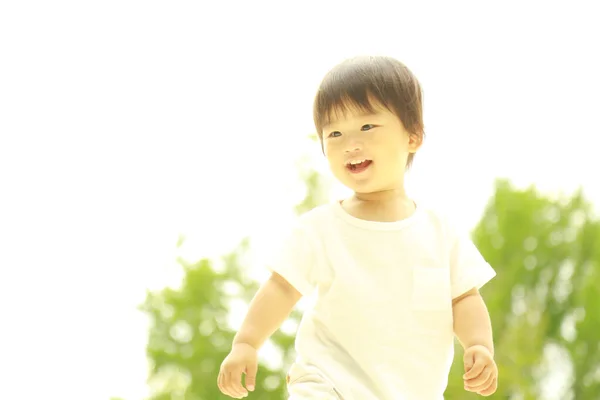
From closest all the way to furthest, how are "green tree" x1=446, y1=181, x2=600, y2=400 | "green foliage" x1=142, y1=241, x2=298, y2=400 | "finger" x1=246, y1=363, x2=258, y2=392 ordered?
"finger" x1=246, y1=363, x2=258, y2=392, "green tree" x1=446, y1=181, x2=600, y2=400, "green foliage" x1=142, y1=241, x2=298, y2=400

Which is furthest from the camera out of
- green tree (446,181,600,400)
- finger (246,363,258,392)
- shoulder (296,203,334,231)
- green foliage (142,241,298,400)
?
green foliage (142,241,298,400)

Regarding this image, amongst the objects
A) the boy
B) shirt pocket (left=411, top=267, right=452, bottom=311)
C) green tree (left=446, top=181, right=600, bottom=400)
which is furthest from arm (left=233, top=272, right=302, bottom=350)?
green tree (left=446, top=181, right=600, bottom=400)

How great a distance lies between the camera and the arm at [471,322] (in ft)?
4.10

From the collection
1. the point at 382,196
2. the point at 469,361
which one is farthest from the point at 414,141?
the point at 469,361

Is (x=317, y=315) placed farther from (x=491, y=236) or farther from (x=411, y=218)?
(x=491, y=236)

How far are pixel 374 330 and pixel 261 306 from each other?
154 mm

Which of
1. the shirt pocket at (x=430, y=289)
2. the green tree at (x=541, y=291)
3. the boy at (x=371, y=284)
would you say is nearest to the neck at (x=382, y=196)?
the boy at (x=371, y=284)

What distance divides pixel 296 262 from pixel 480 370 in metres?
0.28

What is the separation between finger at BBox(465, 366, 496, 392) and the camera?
3.98 ft

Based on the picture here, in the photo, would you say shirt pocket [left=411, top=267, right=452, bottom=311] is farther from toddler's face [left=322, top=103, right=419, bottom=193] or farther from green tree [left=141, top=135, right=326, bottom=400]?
green tree [left=141, top=135, right=326, bottom=400]

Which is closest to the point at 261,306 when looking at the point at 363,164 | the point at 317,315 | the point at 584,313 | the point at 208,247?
the point at 317,315

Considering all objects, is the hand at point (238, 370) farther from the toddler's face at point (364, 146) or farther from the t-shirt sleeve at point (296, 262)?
the toddler's face at point (364, 146)

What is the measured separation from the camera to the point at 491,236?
3.55m

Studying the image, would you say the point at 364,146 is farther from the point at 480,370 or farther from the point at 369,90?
the point at 480,370
